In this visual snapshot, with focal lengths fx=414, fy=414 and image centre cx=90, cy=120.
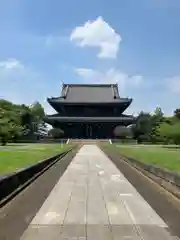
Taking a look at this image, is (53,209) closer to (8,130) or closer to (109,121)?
(8,130)

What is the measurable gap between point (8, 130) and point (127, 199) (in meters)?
54.4

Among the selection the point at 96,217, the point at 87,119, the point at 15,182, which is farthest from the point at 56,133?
the point at 96,217

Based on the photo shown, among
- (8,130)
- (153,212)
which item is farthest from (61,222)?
(8,130)

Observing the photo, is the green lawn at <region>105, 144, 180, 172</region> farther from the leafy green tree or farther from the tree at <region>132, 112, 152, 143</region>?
the leafy green tree

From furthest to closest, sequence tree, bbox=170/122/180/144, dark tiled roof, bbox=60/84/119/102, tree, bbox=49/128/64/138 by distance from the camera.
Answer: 1. dark tiled roof, bbox=60/84/119/102
2. tree, bbox=49/128/64/138
3. tree, bbox=170/122/180/144

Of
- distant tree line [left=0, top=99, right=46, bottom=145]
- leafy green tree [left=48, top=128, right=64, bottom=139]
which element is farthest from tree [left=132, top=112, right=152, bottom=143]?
distant tree line [left=0, top=99, right=46, bottom=145]

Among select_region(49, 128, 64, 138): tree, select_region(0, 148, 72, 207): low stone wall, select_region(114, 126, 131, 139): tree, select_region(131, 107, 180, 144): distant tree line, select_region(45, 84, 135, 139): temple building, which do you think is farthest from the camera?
select_region(45, 84, 135, 139): temple building

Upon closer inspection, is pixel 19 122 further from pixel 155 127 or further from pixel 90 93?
pixel 155 127

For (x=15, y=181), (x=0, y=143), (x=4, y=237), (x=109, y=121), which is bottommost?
(x=4, y=237)

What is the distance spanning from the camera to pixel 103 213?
10094mm

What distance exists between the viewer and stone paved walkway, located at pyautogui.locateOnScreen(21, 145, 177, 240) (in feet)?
25.3

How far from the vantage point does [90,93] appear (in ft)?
325

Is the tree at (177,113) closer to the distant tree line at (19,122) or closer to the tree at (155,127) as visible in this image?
the tree at (155,127)

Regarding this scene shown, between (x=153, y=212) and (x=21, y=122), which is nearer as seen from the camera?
(x=153, y=212)
